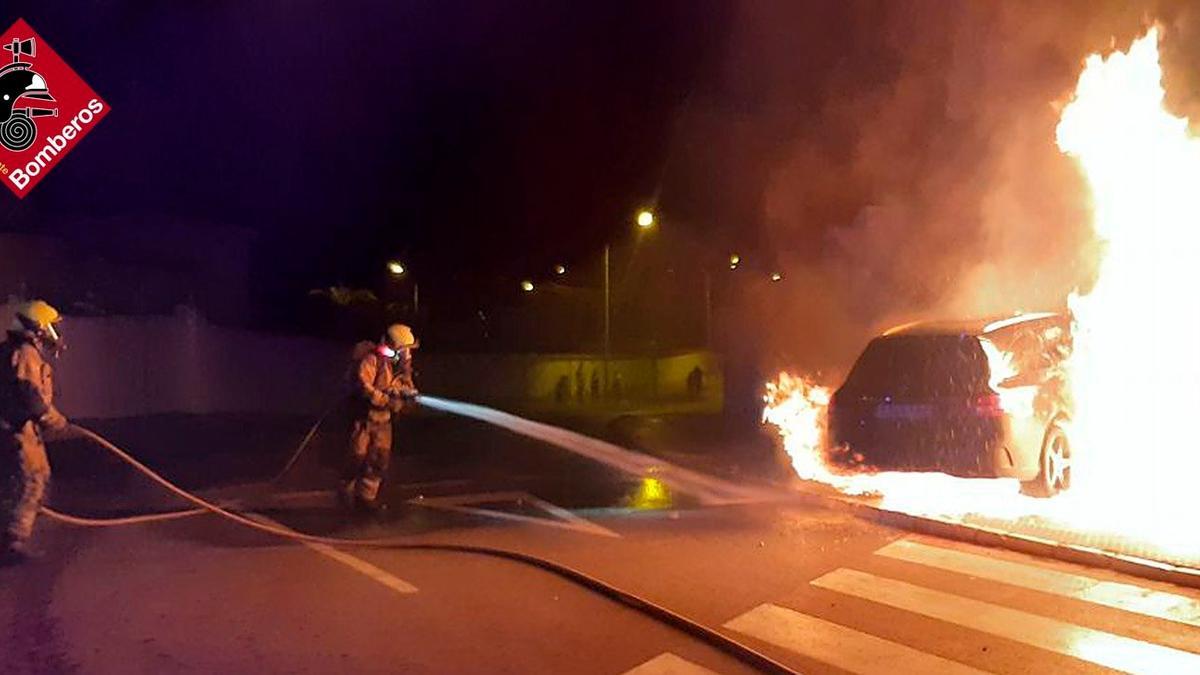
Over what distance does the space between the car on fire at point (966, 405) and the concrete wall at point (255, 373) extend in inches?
506

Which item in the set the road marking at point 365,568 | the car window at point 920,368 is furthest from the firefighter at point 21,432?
the car window at point 920,368

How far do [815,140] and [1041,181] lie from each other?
435 cm

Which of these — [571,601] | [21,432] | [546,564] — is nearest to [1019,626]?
[571,601]

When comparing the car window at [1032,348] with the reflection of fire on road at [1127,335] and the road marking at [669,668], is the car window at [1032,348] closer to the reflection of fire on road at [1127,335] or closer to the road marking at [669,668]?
the reflection of fire on road at [1127,335]

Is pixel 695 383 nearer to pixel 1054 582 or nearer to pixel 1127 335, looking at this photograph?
pixel 1127 335

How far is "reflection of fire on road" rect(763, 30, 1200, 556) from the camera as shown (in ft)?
32.6

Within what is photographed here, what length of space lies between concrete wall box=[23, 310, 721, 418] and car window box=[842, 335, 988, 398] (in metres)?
12.6

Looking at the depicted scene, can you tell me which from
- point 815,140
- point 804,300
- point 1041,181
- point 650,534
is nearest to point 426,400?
point 804,300

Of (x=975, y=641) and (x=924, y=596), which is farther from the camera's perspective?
(x=924, y=596)

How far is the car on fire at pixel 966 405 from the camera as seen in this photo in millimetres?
9227

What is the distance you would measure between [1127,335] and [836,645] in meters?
→ 7.18

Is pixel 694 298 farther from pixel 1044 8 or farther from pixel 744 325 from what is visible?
pixel 1044 8

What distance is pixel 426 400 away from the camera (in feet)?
83.6

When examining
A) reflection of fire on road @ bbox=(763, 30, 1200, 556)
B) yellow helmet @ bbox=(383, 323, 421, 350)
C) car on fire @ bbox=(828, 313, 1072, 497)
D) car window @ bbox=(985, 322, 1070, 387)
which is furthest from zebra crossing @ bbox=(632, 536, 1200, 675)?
yellow helmet @ bbox=(383, 323, 421, 350)
